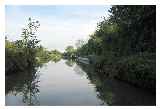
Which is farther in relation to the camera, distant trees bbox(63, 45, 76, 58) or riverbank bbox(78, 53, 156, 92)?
distant trees bbox(63, 45, 76, 58)

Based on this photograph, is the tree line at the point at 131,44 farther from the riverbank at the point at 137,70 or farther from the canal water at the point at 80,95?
the canal water at the point at 80,95

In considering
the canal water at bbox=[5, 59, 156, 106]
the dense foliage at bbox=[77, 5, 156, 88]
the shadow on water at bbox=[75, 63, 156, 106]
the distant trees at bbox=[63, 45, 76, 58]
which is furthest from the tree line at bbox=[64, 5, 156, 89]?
the distant trees at bbox=[63, 45, 76, 58]

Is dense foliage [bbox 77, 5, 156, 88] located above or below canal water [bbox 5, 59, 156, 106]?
above

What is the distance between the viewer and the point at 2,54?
345 centimetres

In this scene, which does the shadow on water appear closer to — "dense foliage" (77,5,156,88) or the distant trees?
"dense foliage" (77,5,156,88)

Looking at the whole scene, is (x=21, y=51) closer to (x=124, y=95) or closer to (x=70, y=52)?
(x=124, y=95)

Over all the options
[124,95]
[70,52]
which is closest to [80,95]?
[124,95]

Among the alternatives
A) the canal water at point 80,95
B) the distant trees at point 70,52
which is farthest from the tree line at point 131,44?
the distant trees at point 70,52

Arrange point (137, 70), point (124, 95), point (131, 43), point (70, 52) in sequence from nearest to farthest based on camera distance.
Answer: point (124, 95) < point (137, 70) < point (131, 43) < point (70, 52)

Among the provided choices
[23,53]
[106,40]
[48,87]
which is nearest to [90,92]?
[48,87]

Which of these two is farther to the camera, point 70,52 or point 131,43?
point 70,52

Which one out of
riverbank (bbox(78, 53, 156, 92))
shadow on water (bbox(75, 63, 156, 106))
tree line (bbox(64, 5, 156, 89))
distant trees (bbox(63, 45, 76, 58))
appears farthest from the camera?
distant trees (bbox(63, 45, 76, 58))
